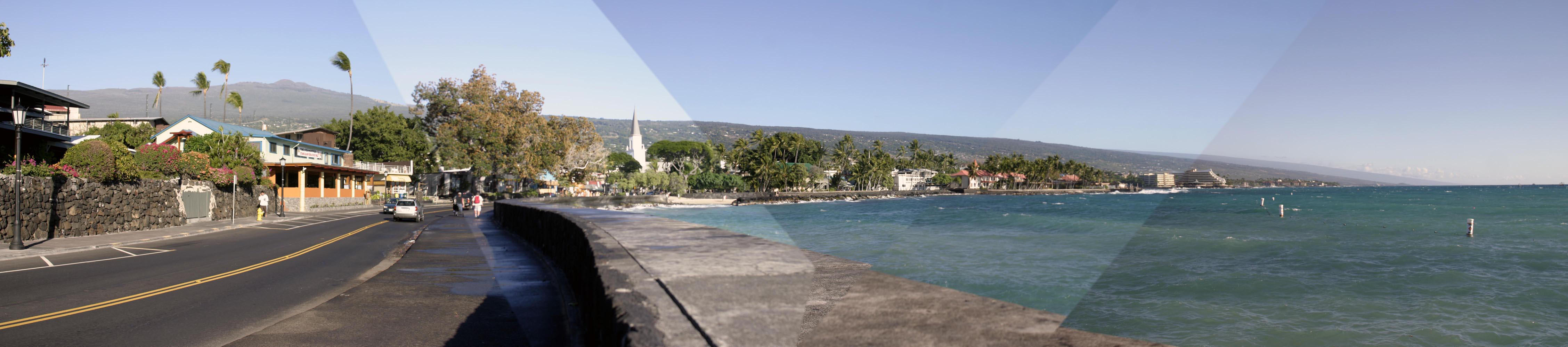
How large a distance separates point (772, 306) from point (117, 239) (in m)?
24.1

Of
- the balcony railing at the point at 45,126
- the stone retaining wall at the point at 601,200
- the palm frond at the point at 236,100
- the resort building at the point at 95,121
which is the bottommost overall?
the stone retaining wall at the point at 601,200

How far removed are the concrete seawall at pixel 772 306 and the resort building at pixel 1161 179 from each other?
0.76 meters

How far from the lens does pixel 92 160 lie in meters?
22.9

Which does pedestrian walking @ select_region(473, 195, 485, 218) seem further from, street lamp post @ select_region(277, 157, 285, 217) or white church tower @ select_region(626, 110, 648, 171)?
white church tower @ select_region(626, 110, 648, 171)

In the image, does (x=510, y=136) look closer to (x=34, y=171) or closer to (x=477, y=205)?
(x=477, y=205)

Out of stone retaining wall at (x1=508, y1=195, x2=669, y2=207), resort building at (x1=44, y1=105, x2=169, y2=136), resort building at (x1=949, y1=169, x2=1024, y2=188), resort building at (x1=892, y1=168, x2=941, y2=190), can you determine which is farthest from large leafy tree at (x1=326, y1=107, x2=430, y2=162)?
resort building at (x1=892, y1=168, x2=941, y2=190)

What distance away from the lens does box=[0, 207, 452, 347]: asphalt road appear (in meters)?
6.64

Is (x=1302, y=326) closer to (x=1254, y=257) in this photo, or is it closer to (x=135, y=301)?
(x=1254, y=257)

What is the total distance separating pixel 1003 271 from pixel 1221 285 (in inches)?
168

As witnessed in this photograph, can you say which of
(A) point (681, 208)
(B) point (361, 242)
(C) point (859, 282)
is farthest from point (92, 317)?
(A) point (681, 208)

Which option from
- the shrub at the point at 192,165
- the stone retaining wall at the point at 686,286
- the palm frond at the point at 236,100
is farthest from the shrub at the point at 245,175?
the palm frond at the point at 236,100

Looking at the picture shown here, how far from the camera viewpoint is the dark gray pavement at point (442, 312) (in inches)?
246

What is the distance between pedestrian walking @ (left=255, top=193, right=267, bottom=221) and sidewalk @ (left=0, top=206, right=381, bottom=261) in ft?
1.19

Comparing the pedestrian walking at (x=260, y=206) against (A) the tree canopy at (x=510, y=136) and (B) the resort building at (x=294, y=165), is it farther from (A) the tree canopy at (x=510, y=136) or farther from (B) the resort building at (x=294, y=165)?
(A) the tree canopy at (x=510, y=136)
